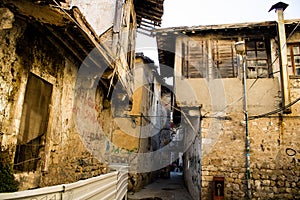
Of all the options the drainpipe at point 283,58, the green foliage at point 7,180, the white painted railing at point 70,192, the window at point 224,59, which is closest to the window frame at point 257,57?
the window at point 224,59

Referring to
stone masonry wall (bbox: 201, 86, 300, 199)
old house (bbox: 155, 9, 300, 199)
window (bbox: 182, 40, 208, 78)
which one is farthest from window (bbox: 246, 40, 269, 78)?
window (bbox: 182, 40, 208, 78)

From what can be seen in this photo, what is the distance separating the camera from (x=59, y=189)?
204cm

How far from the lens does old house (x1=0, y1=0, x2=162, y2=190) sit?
3059 mm

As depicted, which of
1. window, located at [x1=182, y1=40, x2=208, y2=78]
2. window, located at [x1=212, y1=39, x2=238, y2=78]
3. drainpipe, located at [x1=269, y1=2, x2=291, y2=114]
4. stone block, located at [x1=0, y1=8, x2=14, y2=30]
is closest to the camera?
stone block, located at [x1=0, y1=8, x2=14, y2=30]

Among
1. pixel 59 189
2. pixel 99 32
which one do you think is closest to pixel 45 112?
pixel 59 189

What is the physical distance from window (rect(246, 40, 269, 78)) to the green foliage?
9291 mm

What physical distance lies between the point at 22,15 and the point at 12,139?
1.79 meters

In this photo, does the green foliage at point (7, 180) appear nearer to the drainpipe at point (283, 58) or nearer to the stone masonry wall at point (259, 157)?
the stone masonry wall at point (259, 157)

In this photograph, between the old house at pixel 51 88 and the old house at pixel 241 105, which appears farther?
the old house at pixel 241 105

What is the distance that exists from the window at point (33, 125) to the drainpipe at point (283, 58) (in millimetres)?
8528

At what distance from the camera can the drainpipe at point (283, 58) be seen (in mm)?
8656

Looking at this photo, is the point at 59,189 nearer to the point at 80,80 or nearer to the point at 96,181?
the point at 96,181

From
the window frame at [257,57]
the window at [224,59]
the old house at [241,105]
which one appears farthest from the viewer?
the window at [224,59]

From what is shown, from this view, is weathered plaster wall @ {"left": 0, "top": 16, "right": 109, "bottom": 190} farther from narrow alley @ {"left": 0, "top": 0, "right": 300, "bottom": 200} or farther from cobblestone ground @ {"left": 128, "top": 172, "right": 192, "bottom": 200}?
cobblestone ground @ {"left": 128, "top": 172, "right": 192, "bottom": 200}
